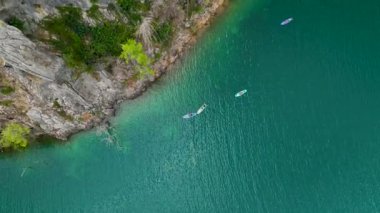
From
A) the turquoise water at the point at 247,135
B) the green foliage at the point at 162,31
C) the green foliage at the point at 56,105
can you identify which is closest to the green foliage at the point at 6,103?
the green foliage at the point at 56,105

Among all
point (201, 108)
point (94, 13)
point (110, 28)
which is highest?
point (94, 13)

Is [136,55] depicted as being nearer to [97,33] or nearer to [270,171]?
[97,33]

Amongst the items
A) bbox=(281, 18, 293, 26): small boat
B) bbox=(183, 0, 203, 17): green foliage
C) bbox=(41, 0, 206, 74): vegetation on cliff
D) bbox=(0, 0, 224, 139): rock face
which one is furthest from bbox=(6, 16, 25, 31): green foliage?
bbox=(281, 18, 293, 26): small boat

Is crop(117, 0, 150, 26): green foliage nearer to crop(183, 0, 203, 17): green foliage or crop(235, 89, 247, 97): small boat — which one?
crop(183, 0, 203, 17): green foliage

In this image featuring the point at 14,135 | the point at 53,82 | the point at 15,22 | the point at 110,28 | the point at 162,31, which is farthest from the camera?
the point at 162,31

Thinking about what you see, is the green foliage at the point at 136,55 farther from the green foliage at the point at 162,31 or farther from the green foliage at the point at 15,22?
the green foliage at the point at 15,22

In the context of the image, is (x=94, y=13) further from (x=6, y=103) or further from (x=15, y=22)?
(x=6, y=103)

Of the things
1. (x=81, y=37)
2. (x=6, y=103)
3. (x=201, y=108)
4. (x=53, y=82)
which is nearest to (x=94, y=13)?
(x=81, y=37)
